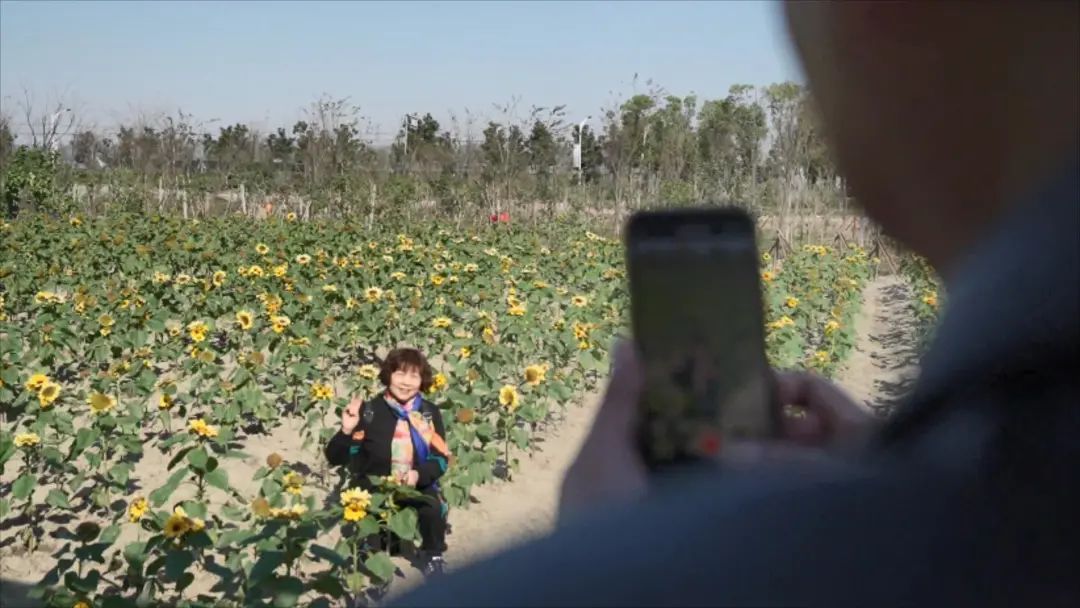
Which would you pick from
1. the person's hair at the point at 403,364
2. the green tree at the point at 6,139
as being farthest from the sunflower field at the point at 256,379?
the green tree at the point at 6,139

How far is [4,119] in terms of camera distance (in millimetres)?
22625

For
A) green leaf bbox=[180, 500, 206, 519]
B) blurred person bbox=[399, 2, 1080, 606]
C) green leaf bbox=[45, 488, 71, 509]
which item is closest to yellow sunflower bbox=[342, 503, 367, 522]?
green leaf bbox=[180, 500, 206, 519]

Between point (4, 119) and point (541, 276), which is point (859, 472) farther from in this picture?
point (4, 119)

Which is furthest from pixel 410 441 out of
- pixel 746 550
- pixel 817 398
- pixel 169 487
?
pixel 746 550

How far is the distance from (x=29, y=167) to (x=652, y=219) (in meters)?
20.9

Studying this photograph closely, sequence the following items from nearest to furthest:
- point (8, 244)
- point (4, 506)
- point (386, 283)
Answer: point (4, 506), point (386, 283), point (8, 244)

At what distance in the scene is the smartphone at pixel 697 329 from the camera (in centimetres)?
59

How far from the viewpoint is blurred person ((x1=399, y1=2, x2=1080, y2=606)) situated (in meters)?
0.37

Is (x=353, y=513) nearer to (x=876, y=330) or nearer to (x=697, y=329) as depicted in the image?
(x=697, y=329)

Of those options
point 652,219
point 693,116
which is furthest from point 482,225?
point 652,219

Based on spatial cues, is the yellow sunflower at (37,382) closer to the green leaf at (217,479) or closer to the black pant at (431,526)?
the green leaf at (217,479)

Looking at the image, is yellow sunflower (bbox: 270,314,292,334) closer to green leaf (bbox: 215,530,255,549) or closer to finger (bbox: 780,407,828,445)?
green leaf (bbox: 215,530,255,549)

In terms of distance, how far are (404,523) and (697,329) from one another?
311 centimetres

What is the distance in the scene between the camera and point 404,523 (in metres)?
3.61
